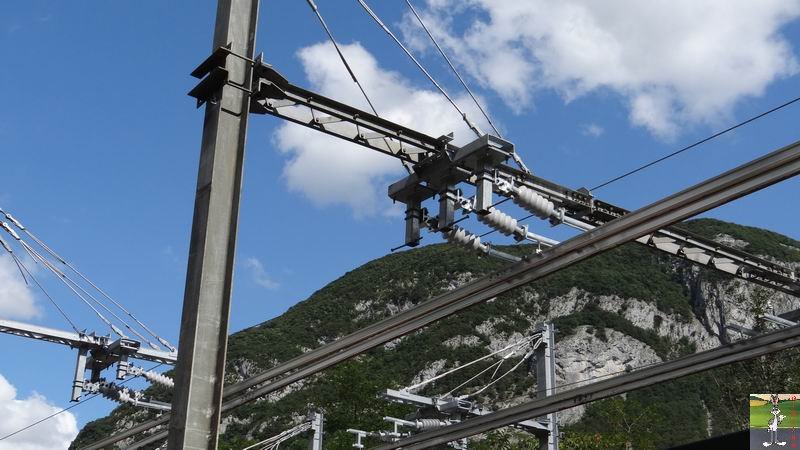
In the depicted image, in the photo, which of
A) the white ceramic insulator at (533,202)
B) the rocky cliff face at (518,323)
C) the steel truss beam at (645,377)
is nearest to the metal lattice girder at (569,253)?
the white ceramic insulator at (533,202)

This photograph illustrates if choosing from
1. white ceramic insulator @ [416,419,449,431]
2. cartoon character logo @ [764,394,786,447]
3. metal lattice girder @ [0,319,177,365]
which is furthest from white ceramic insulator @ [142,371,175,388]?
cartoon character logo @ [764,394,786,447]

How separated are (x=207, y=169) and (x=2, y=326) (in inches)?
696

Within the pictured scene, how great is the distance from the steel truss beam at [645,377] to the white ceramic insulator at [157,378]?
10137 mm

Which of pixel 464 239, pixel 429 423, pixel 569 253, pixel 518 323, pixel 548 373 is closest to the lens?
pixel 569 253

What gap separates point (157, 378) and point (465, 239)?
1434 centimetres

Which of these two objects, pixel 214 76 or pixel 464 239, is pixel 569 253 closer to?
pixel 464 239

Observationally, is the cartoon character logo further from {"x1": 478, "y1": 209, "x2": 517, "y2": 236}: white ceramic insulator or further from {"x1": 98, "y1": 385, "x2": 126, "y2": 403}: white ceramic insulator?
{"x1": 98, "y1": 385, "x2": 126, "y2": 403}: white ceramic insulator

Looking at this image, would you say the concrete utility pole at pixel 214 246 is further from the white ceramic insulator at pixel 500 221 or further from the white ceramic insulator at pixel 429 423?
the white ceramic insulator at pixel 429 423

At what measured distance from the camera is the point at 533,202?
16.0 meters

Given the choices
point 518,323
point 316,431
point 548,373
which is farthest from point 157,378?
point 518,323

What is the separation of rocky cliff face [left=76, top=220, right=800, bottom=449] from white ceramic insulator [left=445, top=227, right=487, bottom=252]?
271ft

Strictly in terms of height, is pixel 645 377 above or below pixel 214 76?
below

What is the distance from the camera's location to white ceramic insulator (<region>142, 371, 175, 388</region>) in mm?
27188

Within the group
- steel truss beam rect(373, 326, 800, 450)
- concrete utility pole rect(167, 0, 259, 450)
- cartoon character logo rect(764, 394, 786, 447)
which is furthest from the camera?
cartoon character logo rect(764, 394, 786, 447)
